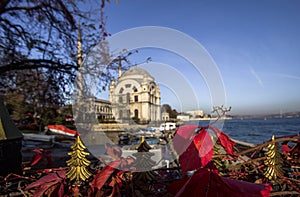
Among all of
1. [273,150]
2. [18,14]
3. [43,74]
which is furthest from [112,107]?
[18,14]

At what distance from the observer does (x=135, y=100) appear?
0.56 meters

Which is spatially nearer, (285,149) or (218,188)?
(218,188)

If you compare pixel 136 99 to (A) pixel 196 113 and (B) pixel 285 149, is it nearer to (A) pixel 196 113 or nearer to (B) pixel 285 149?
(A) pixel 196 113

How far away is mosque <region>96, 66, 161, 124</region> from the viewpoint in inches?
21.1

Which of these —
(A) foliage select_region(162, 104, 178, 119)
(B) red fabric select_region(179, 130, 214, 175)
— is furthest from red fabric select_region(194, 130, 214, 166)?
(A) foliage select_region(162, 104, 178, 119)

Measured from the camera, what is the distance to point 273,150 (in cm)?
Result: 44

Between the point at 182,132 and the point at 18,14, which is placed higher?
the point at 18,14

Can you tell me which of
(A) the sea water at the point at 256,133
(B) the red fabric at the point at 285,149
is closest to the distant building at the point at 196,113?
(A) the sea water at the point at 256,133

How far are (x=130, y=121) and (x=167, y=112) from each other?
4.2 inches

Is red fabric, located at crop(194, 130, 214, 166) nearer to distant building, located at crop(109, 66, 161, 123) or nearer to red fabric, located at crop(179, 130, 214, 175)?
red fabric, located at crop(179, 130, 214, 175)

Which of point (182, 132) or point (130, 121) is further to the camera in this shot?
point (130, 121)

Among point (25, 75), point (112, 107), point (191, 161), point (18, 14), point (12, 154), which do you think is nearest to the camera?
point (191, 161)

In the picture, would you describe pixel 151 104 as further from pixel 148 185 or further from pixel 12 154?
pixel 12 154

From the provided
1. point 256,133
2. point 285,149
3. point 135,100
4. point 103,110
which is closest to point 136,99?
point 135,100
